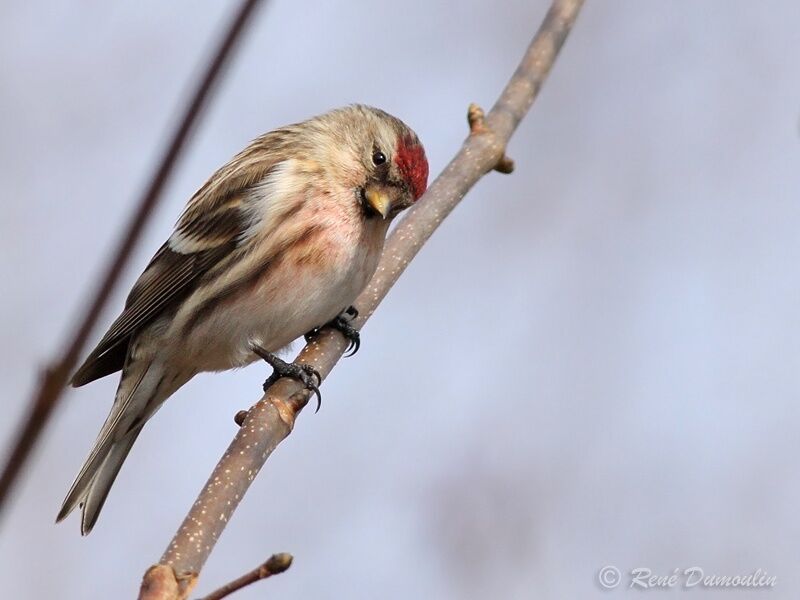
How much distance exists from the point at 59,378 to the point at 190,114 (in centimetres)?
25

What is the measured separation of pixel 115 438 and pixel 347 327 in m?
0.89

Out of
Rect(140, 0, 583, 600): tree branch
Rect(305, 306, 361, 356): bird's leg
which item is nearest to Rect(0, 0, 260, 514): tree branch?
Rect(140, 0, 583, 600): tree branch

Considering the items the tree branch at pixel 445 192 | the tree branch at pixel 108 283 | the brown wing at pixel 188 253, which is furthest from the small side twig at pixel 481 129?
the tree branch at pixel 108 283

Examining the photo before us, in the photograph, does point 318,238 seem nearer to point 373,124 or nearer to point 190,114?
point 373,124

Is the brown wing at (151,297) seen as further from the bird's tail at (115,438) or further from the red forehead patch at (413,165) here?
the red forehead patch at (413,165)

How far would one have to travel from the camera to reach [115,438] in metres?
3.53

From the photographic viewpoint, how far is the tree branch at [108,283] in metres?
0.75

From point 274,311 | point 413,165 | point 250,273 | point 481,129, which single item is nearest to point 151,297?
point 250,273

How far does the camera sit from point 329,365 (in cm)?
308

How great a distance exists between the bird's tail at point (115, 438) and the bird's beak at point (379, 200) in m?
0.91

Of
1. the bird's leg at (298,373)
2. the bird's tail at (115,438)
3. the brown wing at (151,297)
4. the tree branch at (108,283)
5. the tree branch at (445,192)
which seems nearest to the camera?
the tree branch at (108,283)

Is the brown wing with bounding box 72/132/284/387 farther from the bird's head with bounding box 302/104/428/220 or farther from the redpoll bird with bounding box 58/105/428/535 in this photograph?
the bird's head with bounding box 302/104/428/220

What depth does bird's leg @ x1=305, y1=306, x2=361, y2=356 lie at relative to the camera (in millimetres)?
3326

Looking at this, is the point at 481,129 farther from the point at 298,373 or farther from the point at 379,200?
the point at 298,373
